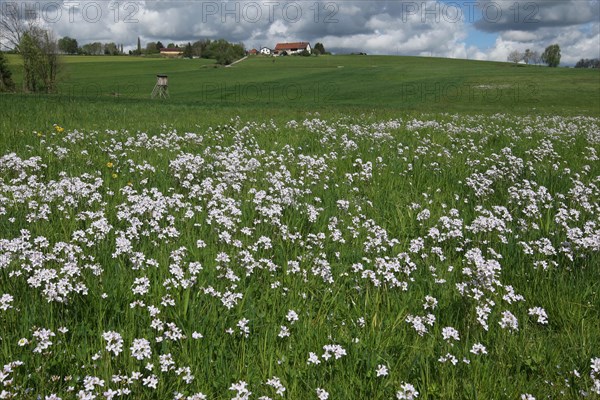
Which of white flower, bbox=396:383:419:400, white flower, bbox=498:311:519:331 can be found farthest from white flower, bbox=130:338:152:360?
white flower, bbox=498:311:519:331

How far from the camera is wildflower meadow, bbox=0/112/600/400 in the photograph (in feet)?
9.94

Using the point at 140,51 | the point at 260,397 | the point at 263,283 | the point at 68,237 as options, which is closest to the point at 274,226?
the point at 263,283

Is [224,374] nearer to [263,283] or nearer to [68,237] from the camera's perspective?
[263,283]

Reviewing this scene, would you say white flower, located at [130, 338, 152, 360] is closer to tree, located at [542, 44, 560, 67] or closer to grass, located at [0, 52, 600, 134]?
grass, located at [0, 52, 600, 134]

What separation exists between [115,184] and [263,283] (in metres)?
3.87

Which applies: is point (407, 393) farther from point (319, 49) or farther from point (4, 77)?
point (319, 49)

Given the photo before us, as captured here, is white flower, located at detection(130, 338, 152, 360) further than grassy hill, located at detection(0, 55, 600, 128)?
No

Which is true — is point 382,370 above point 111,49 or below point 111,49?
below

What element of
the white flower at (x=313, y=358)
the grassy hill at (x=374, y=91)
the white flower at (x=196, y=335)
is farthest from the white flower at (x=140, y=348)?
the grassy hill at (x=374, y=91)

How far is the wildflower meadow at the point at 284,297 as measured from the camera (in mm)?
3029

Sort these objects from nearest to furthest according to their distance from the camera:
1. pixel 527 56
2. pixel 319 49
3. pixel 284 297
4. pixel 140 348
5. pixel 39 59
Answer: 1. pixel 140 348
2. pixel 284 297
3. pixel 39 59
4. pixel 527 56
5. pixel 319 49

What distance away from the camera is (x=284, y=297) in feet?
13.6

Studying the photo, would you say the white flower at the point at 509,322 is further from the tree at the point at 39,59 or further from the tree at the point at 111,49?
the tree at the point at 111,49

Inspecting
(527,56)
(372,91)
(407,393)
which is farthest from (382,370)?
(527,56)
